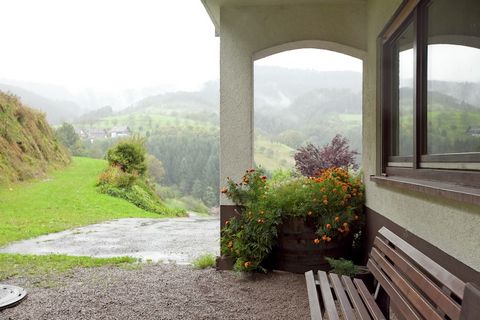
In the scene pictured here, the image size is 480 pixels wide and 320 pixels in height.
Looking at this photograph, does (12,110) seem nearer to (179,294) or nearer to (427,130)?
(179,294)

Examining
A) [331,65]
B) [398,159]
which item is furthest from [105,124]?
[398,159]

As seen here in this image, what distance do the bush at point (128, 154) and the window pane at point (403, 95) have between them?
39.7 ft

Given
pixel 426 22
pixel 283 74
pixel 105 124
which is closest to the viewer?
pixel 426 22

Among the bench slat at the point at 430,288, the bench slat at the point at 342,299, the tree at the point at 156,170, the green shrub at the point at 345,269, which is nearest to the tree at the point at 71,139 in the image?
the tree at the point at 156,170

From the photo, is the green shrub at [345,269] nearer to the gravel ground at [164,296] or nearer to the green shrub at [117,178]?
the gravel ground at [164,296]

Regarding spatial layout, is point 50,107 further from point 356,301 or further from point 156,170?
point 356,301

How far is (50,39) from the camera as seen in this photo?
1147 inches

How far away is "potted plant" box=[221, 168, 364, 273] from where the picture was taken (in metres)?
4.13

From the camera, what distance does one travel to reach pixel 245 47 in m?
4.59

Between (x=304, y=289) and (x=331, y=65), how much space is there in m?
6.93

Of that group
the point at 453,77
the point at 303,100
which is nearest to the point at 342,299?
the point at 453,77

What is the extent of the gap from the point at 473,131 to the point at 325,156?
4128 millimetres

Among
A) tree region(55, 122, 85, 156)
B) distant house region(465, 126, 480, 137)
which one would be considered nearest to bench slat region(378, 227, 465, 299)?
distant house region(465, 126, 480, 137)

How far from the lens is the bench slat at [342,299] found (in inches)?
77.2
